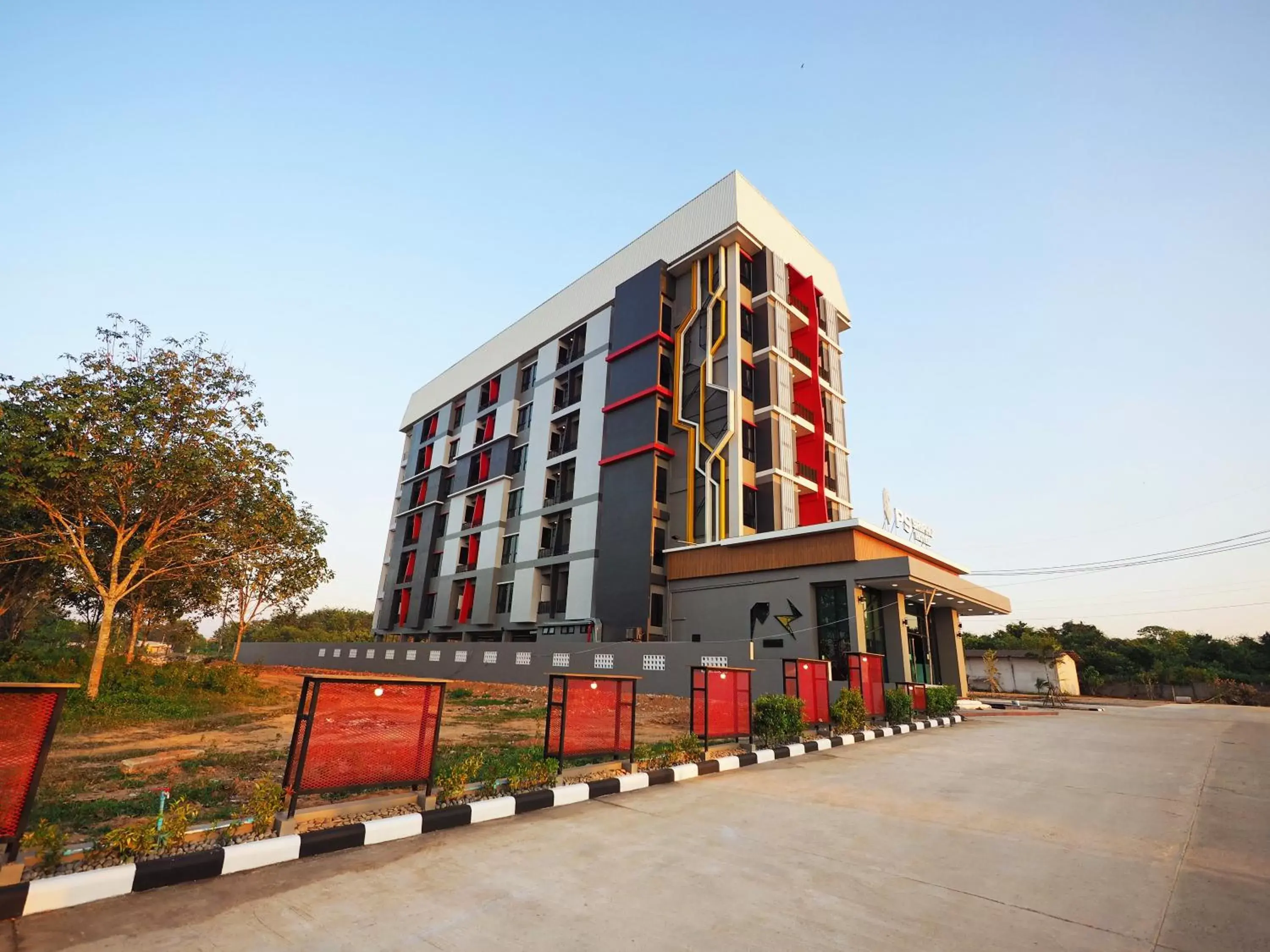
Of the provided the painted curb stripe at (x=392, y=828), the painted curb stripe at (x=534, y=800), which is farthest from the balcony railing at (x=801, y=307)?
the painted curb stripe at (x=392, y=828)

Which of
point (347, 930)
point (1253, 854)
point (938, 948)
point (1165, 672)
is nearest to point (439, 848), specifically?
point (347, 930)

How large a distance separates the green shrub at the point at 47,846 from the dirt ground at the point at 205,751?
1226 millimetres

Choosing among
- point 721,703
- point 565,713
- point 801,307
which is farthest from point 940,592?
point 565,713

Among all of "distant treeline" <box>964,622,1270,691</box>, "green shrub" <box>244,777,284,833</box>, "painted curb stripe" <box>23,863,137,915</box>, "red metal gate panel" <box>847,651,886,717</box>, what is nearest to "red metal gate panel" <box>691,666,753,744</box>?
"red metal gate panel" <box>847,651,886,717</box>

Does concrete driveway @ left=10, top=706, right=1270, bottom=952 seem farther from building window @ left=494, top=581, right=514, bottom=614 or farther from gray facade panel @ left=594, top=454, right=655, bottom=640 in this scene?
building window @ left=494, top=581, right=514, bottom=614

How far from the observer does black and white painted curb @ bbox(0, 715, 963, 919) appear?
11.4ft

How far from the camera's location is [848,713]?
13039 millimetres

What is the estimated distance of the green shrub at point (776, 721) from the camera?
10820 mm

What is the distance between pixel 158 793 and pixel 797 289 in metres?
32.5

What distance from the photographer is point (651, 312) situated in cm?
3078

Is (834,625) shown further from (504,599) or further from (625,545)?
(504,599)

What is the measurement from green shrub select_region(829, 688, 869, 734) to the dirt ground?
129 inches

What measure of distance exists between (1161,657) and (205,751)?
60394mm

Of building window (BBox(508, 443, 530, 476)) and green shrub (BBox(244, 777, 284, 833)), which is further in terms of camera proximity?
building window (BBox(508, 443, 530, 476))
